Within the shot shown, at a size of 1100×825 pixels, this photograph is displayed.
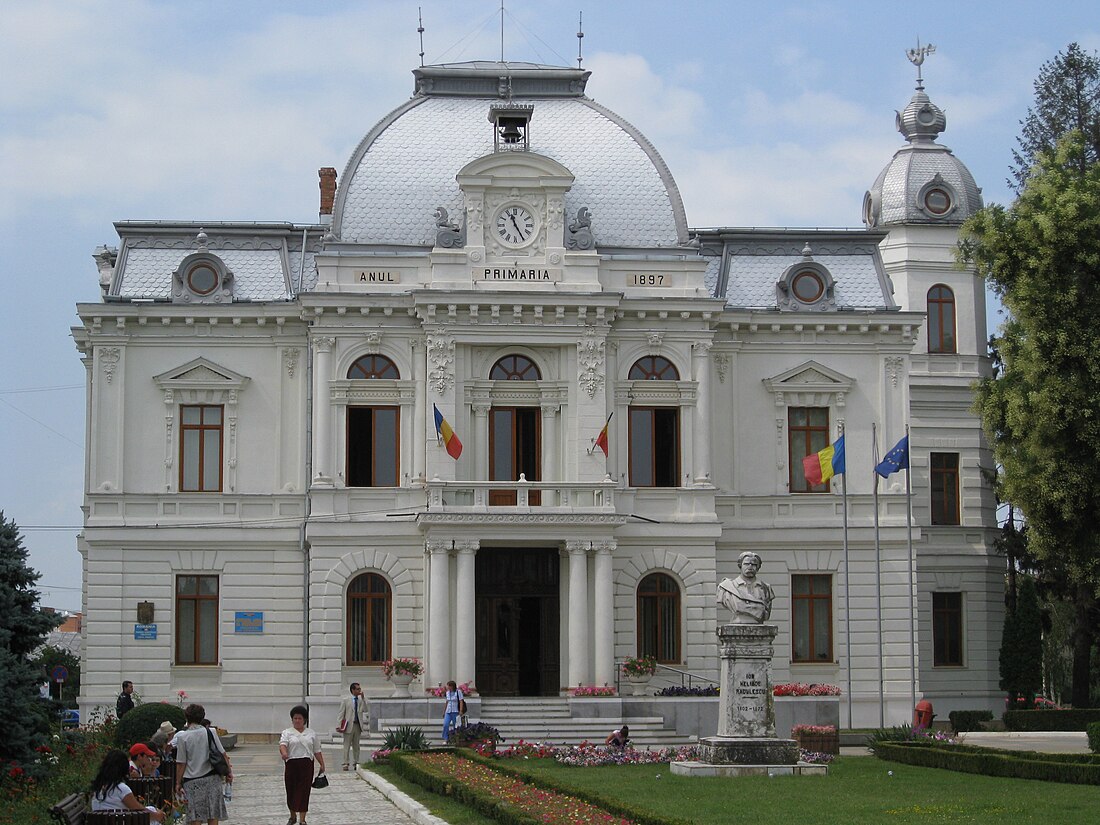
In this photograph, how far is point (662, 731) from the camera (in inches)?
1807

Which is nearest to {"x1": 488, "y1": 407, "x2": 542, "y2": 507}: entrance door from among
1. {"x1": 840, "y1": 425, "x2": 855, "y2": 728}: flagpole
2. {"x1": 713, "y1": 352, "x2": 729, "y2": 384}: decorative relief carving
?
{"x1": 713, "y1": 352, "x2": 729, "y2": 384}: decorative relief carving

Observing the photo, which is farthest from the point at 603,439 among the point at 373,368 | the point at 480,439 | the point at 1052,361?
the point at 1052,361

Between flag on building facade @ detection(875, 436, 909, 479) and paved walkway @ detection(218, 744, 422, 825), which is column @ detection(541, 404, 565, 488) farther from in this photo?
paved walkway @ detection(218, 744, 422, 825)

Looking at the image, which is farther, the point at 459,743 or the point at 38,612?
the point at 459,743

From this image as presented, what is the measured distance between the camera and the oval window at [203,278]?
51344 mm

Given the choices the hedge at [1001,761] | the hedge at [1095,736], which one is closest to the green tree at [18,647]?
the hedge at [1001,761]

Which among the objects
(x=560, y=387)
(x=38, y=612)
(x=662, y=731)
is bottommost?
(x=662, y=731)

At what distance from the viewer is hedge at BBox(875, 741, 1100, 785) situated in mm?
31156

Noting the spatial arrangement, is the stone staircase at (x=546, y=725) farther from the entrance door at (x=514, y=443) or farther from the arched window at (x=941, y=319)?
the arched window at (x=941, y=319)

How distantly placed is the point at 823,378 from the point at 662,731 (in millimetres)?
11850

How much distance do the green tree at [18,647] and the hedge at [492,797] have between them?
633cm

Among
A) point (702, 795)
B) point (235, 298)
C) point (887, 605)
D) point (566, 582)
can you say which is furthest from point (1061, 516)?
point (235, 298)

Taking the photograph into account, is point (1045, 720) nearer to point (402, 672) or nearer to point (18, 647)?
point (402, 672)

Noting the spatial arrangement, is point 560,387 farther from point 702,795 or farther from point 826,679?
point 702,795
